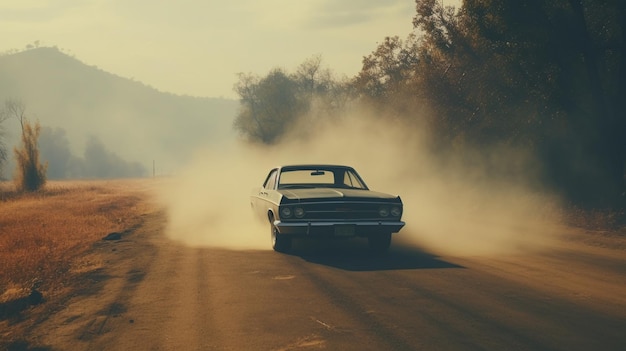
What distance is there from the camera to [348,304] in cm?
Answer: 727

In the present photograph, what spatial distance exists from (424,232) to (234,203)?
9961 mm

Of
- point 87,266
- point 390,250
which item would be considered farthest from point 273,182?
point 87,266

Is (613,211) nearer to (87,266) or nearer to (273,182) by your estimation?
(273,182)

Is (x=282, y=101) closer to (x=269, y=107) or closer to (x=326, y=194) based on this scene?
(x=269, y=107)

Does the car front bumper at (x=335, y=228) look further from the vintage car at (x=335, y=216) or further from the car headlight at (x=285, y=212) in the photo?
the car headlight at (x=285, y=212)

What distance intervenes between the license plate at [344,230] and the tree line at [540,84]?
983 cm

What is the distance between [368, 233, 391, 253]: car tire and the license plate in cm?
90

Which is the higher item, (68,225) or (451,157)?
(451,157)

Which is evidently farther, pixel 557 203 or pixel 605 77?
pixel 557 203

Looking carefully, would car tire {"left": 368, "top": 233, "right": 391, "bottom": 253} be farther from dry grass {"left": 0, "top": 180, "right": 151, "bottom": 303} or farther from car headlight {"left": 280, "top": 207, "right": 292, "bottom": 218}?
dry grass {"left": 0, "top": 180, "right": 151, "bottom": 303}

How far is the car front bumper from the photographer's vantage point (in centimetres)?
1100

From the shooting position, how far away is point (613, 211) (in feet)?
57.9

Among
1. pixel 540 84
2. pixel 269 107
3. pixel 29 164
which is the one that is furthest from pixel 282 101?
pixel 540 84

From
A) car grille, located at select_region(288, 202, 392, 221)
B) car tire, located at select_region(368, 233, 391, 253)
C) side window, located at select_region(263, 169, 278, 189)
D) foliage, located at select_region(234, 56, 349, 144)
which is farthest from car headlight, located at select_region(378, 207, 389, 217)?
foliage, located at select_region(234, 56, 349, 144)
